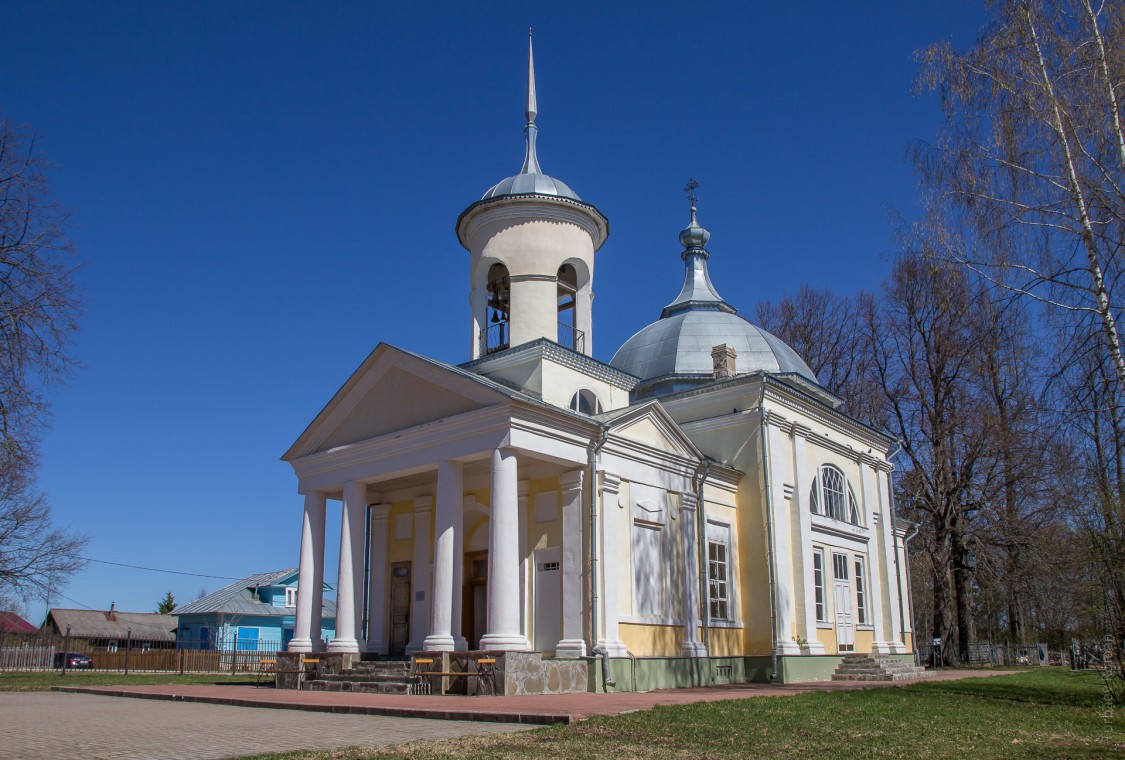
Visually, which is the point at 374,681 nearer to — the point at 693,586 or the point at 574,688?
the point at 574,688

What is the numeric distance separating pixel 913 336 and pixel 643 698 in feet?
77.5

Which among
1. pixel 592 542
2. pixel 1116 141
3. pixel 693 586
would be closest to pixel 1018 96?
pixel 1116 141

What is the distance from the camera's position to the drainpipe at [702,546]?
18656mm

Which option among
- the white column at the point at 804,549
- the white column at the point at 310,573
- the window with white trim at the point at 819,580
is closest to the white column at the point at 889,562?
the window with white trim at the point at 819,580

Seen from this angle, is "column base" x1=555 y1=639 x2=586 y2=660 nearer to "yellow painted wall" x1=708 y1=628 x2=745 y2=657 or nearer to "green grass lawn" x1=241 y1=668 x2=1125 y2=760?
"green grass lawn" x1=241 y1=668 x2=1125 y2=760

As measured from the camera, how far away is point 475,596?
19.0m

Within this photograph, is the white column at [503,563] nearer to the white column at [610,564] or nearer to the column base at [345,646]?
the white column at [610,564]

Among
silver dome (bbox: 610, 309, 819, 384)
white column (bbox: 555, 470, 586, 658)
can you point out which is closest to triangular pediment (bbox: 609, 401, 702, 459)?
white column (bbox: 555, 470, 586, 658)

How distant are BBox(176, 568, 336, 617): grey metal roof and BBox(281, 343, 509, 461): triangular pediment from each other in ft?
81.6

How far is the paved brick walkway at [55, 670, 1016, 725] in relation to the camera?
410 inches

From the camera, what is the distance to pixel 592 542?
1616 centimetres

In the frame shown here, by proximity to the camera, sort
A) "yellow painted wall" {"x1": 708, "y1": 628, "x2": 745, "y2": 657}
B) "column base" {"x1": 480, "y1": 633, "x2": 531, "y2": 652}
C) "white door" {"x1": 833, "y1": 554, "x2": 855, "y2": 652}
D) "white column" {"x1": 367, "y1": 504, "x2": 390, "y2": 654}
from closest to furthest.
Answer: "column base" {"x1": 480, "y1": 633, "x2": 531, "y2": 652}
"yellow painted wall" {"x1": 708, "y1": 628, "x2": 745, "y2": 657}
"white column" {"x1": 367, "y1": 504, "x2": 390, "y2": 654}
"white door" {"x1": 833, "y1": 554, "x2": 855, "y2": 652}

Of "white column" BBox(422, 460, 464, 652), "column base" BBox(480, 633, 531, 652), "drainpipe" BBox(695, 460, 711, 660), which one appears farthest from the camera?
"drainpipe" BBox(695, 460, 711, 660)

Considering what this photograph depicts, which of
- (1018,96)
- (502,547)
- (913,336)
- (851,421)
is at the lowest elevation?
(502,547)
